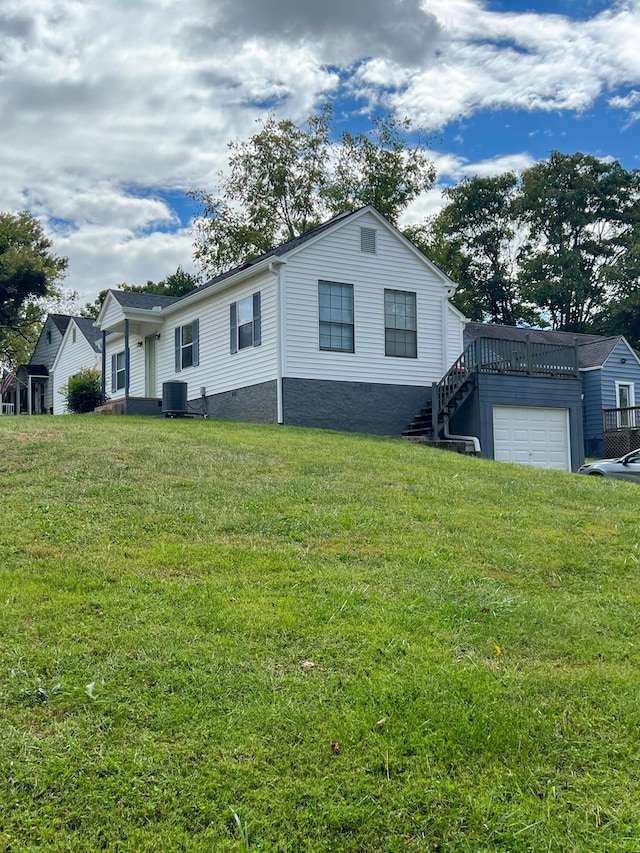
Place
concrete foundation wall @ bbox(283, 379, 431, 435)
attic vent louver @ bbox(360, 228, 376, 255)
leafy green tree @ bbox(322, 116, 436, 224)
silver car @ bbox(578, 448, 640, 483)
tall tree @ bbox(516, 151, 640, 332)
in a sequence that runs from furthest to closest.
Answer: tall tree @ bbox(516, 151, 640, 332) < leafy green tree @ bbox(322, 116, 436, 224) < attic vent louver @ bbox(360, 228, 376, 255) < concrete foundation wall @ bbox(283, 379, 431, 435) < silver car @ bbox(578, 448, 640, 483)

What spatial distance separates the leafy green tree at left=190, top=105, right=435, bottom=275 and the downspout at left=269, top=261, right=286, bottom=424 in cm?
1799

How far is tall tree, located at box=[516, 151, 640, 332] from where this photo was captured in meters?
40.1

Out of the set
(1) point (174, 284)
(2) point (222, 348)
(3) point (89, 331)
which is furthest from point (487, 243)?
(2) point (222, 348)

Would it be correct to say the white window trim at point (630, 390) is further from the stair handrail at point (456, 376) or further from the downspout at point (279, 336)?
the downspout at point (279, 336)

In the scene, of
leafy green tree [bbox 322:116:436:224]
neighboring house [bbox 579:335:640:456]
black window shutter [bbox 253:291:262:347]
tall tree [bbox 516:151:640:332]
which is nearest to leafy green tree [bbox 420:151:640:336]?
tall tree [bbox 516:151:640:332]

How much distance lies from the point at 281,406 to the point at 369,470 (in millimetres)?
6328

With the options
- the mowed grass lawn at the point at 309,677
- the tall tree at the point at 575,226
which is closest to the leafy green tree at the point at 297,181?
the tall tree at the point at 575,226

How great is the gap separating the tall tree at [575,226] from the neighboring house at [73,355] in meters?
24.5

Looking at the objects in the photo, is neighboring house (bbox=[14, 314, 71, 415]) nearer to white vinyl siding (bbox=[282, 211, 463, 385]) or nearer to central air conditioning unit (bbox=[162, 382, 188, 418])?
central air conditioning unit (bbox=[162, 382, 188, 418])

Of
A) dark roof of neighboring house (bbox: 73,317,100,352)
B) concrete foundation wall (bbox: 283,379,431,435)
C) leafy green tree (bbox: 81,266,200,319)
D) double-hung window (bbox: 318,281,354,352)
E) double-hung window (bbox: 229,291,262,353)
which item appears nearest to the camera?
concrete foundation wall (bbox: 283,379,431,435)

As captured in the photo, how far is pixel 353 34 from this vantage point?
13.9 m

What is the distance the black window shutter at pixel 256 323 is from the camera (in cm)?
1634

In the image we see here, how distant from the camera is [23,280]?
34.5 meters

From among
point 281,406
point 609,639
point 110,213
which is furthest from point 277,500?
point 110,213
